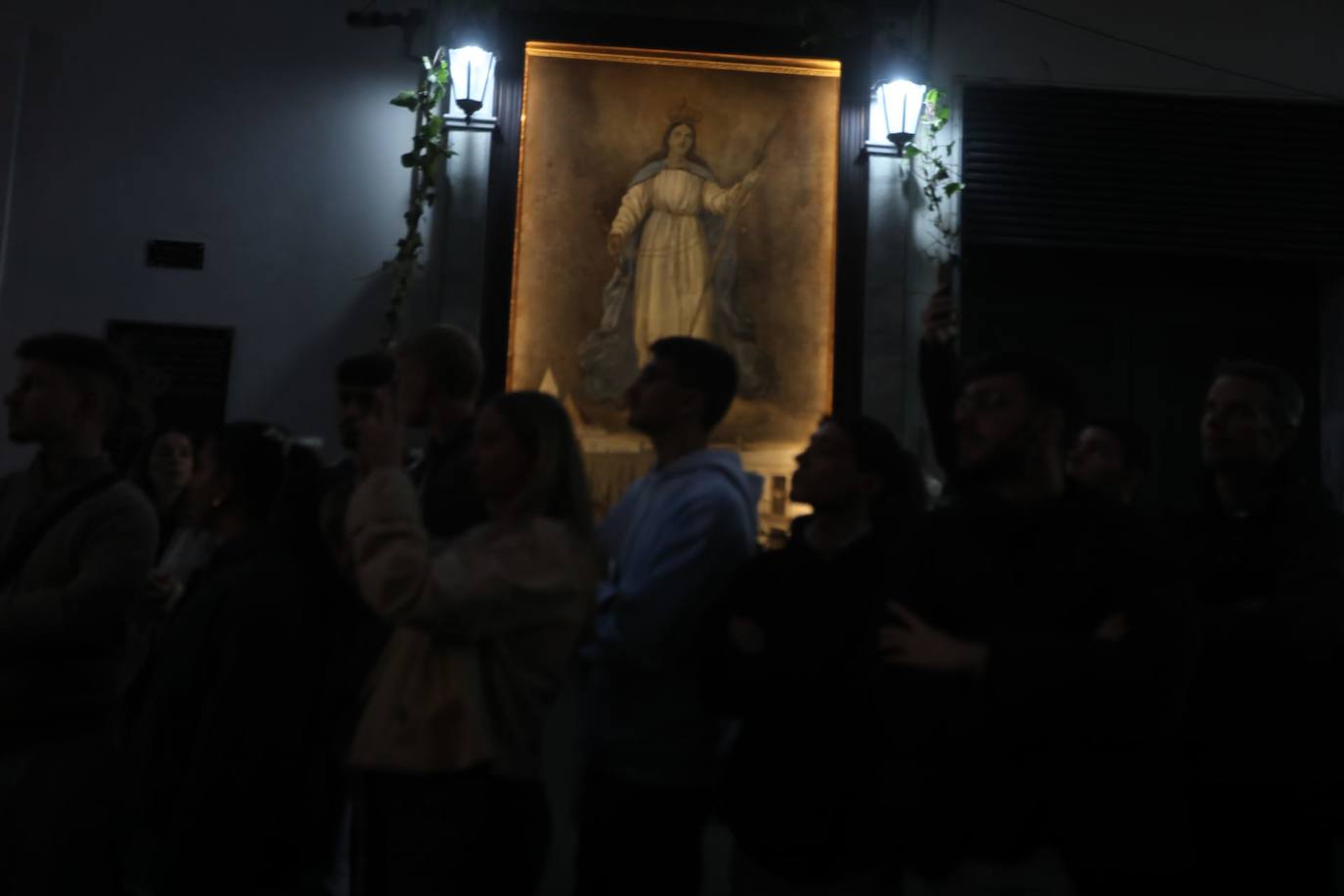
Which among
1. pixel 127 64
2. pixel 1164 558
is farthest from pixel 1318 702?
pixel 127 64

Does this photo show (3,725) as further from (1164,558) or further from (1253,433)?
(1253,433)

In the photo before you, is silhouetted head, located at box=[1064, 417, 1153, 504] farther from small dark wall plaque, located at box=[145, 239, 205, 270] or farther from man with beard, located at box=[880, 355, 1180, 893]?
small dark wall plaque, located at box=[145, 239, 205, 270]

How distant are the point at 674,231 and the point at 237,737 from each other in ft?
13.2

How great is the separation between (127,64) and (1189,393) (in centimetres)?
603

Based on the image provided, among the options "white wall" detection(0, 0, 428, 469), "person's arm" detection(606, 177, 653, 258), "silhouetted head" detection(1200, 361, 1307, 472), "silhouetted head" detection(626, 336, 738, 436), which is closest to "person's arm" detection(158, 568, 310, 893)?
"silhouetted head" detection(626, 336, 738, 436)

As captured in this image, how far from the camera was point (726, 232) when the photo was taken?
621 centimetres

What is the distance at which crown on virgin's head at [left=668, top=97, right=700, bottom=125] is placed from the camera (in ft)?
20.7

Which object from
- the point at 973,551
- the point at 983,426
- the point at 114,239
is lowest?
the point at 973,551

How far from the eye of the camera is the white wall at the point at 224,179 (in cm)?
609

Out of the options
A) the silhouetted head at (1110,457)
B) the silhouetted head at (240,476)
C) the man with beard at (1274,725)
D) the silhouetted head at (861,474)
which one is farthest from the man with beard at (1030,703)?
the silhouetted head at (240,476)

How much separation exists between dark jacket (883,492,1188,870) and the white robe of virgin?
12.8 ft

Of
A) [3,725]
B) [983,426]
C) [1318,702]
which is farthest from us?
[3,725]

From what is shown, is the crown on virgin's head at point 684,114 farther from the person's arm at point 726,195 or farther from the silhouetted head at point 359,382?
the silhouetted head at point 359,382

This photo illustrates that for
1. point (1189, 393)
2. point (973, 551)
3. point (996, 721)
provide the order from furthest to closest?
point (1189, 393)
point (973, 551)
point (996, 721)
